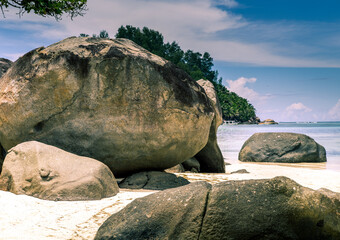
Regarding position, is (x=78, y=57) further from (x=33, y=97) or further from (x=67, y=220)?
(x=67, y=220)

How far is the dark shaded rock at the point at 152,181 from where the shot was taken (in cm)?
595

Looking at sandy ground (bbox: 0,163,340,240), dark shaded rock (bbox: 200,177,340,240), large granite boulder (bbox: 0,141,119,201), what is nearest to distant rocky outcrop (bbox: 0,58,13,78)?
large granite boulder (bbox: 0,141,119,201)

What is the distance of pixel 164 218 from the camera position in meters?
3.10

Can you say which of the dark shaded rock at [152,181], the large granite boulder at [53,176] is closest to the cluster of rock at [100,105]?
the dark shaded rock at [152,181]

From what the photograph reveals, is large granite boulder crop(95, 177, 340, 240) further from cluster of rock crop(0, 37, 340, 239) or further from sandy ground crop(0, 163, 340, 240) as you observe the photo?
cluster of rock crop(0, 37, 340, 239)

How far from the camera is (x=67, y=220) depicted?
12.3 ft

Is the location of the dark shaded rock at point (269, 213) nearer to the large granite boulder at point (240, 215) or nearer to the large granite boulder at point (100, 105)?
the large granite boulder at point (240, 215)

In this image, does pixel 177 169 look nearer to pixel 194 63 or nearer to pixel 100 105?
pixel 100 105

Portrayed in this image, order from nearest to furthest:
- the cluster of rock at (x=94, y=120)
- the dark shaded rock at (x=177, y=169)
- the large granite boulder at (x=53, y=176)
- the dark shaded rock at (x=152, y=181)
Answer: the large granite boulder at (x=53, y=176), the cluster of rock at (x=94, y=120), the dark shaded rock at (x=152, y=181), the dark shaded rock at (x=177, y=169)

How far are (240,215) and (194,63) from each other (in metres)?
84.0

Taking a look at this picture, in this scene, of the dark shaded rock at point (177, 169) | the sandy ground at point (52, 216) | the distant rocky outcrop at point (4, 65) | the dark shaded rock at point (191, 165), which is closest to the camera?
the sandy ground at point (52, 216)

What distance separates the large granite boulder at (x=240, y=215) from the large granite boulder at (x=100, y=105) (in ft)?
9.77

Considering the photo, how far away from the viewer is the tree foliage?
60159 mm

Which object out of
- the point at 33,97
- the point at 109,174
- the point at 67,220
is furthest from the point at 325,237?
the point at 33,97
